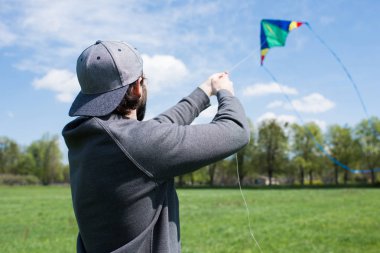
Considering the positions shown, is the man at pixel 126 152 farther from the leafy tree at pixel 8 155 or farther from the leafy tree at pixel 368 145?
the leafy tree at pixel 8 155

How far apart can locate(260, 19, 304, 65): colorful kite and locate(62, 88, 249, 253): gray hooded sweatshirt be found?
151 inches

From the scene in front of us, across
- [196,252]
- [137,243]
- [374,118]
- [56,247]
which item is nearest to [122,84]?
[137,243]

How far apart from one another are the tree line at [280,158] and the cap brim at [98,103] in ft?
129

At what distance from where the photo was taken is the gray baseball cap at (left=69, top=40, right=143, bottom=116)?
161cm

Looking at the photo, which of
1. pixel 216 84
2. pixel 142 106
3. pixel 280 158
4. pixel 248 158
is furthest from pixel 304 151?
pixel 142 106

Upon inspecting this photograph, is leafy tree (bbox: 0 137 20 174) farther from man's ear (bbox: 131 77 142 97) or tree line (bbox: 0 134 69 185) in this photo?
man's ear (bbox: 131 77 142 97)

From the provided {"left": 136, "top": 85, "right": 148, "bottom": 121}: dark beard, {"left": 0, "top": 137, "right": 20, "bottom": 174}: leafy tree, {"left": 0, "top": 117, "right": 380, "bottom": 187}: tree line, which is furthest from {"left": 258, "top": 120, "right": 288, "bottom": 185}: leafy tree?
{"left": 136, "top": 85, "right": 148, "bottom": 121}: dark beard

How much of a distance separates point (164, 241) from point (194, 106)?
1.97 feet

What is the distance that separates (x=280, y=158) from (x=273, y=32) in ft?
215

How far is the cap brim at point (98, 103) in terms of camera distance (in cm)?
158

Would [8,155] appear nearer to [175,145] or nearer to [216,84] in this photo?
[216,84]

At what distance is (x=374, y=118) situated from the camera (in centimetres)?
4822

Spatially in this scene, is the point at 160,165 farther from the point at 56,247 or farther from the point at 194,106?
the point at 56,247

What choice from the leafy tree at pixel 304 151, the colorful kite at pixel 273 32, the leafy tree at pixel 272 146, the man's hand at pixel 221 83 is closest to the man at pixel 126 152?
the man's hand at pixel 221 83
